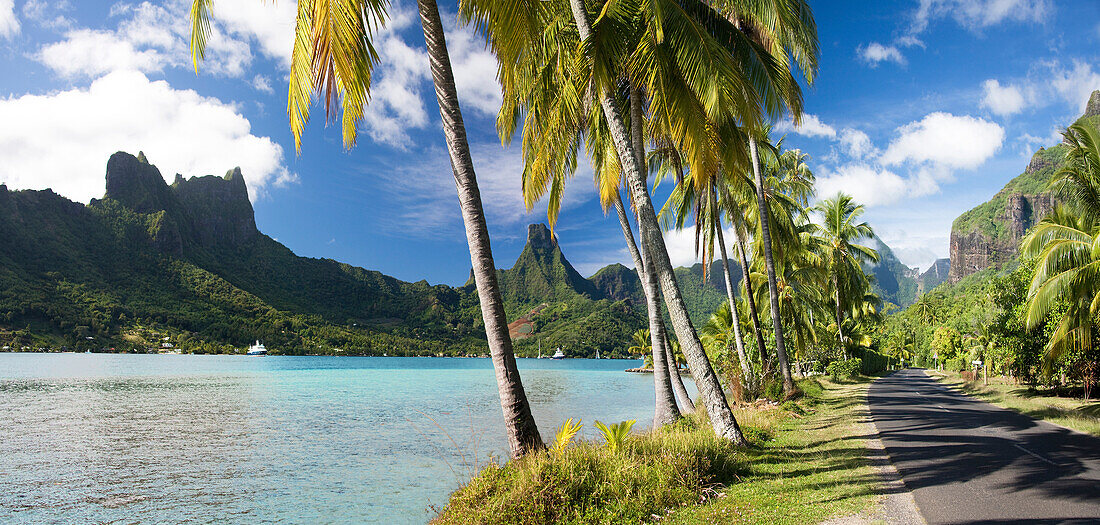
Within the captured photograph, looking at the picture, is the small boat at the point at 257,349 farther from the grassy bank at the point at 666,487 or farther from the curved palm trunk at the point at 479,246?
the grassy bank at the point at 666,487

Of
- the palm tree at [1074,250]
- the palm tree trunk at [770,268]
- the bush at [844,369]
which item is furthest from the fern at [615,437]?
the bush at [844,369]

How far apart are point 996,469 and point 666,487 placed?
4789 millimetres

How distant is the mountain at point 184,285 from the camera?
238 feet

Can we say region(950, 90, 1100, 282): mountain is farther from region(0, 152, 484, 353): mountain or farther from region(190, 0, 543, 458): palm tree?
region(0, 152, 484, 353): mountain

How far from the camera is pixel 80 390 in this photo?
28.3 m

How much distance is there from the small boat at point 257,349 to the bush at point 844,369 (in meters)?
94.2

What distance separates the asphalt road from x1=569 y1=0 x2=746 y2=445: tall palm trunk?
2336 mm

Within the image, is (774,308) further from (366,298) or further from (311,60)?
(366,298)

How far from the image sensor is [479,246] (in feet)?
20.0

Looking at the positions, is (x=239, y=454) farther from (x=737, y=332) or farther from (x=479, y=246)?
(x=737, y=332)

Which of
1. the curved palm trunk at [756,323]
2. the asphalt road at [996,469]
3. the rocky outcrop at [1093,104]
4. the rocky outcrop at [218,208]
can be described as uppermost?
the rocky outcrop at [218,208]

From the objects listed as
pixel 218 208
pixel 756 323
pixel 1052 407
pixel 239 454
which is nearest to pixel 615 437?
pixel 239 454

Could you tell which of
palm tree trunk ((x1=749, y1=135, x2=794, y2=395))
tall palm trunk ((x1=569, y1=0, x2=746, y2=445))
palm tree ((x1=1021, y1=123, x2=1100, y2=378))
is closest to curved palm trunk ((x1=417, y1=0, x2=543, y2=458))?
tall palm trunk ((x1=569, y1=0, x2=746, y2=445))

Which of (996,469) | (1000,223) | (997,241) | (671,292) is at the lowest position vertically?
(996,469)
